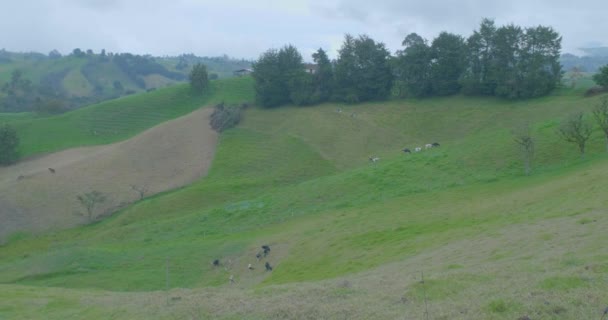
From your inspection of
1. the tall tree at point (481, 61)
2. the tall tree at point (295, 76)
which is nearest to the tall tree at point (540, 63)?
the tall tree at point (481, 61)

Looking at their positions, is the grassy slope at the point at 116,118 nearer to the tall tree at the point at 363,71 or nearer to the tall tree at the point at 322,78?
the tall tree at the point at 322,78

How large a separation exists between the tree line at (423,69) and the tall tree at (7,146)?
1335 inches

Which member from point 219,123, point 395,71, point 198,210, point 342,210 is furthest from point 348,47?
point 342,210

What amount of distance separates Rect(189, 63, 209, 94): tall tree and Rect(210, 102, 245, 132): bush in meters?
18.0

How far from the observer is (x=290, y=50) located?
3632 inches

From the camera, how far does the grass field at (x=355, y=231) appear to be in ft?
52.0

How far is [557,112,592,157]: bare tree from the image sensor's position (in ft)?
152

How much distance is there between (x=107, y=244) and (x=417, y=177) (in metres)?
25.8

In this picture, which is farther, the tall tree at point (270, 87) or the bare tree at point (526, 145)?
the tall tree at point (270, 87)

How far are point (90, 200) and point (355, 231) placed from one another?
32725 millimetres

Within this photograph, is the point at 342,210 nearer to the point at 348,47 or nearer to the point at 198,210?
the point at 198,210

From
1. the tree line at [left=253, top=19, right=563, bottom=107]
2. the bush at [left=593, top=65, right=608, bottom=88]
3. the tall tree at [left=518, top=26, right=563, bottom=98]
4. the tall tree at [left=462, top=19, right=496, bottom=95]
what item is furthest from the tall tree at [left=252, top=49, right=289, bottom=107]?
the bush at [left=593, top=65, right=608, bottom=88]

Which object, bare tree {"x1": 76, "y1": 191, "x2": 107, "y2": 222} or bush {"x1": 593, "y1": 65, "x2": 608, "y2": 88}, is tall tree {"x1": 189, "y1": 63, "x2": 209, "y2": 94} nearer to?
bare tree {"x1": 76, "y1": 191, "x2": 107, "y2": 222}

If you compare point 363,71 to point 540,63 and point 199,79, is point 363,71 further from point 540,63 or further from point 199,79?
point 199,79
